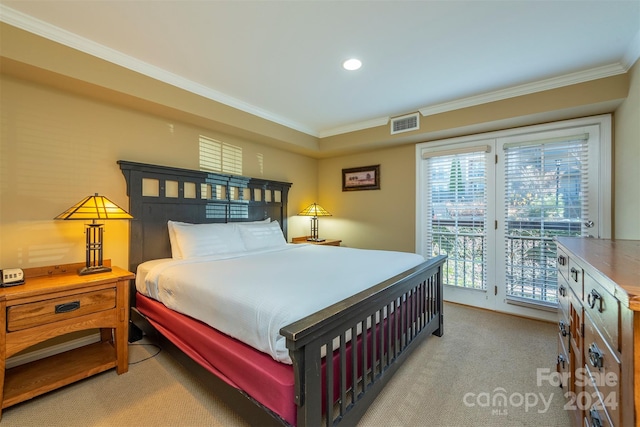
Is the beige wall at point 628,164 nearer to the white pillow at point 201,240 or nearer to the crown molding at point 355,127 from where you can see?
the crown molding at point 355,127

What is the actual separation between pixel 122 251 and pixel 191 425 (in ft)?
5.94

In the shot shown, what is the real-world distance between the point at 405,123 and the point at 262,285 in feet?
9.49

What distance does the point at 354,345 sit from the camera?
1449 mm

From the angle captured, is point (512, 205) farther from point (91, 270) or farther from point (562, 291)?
point (91, 270)

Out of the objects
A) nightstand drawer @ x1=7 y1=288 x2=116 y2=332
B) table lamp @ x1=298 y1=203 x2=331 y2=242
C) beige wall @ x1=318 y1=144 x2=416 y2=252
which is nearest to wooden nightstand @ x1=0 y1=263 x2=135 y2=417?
nightstand drawer @ x1=7 y1=288 x2=116 y2=332

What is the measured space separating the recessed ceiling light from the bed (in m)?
1.75

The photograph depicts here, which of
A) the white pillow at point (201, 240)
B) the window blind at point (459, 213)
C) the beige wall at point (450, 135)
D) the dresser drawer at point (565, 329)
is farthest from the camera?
the window blind at point (459, 213)

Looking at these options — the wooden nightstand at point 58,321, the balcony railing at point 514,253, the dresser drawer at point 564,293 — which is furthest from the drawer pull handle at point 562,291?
the wooden nightstand at point 58,321

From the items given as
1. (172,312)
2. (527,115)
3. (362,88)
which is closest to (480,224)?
(527,115)

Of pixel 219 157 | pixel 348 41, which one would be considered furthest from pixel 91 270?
pixel 348 41

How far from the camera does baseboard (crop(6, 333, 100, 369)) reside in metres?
2.08

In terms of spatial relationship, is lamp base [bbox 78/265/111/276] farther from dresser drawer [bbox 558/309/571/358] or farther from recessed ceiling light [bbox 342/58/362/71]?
dresser drawer [bbox 558/309/571/358]

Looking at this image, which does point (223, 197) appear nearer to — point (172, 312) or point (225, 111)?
point (225, 111)

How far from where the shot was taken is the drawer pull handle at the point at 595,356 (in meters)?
0.95
